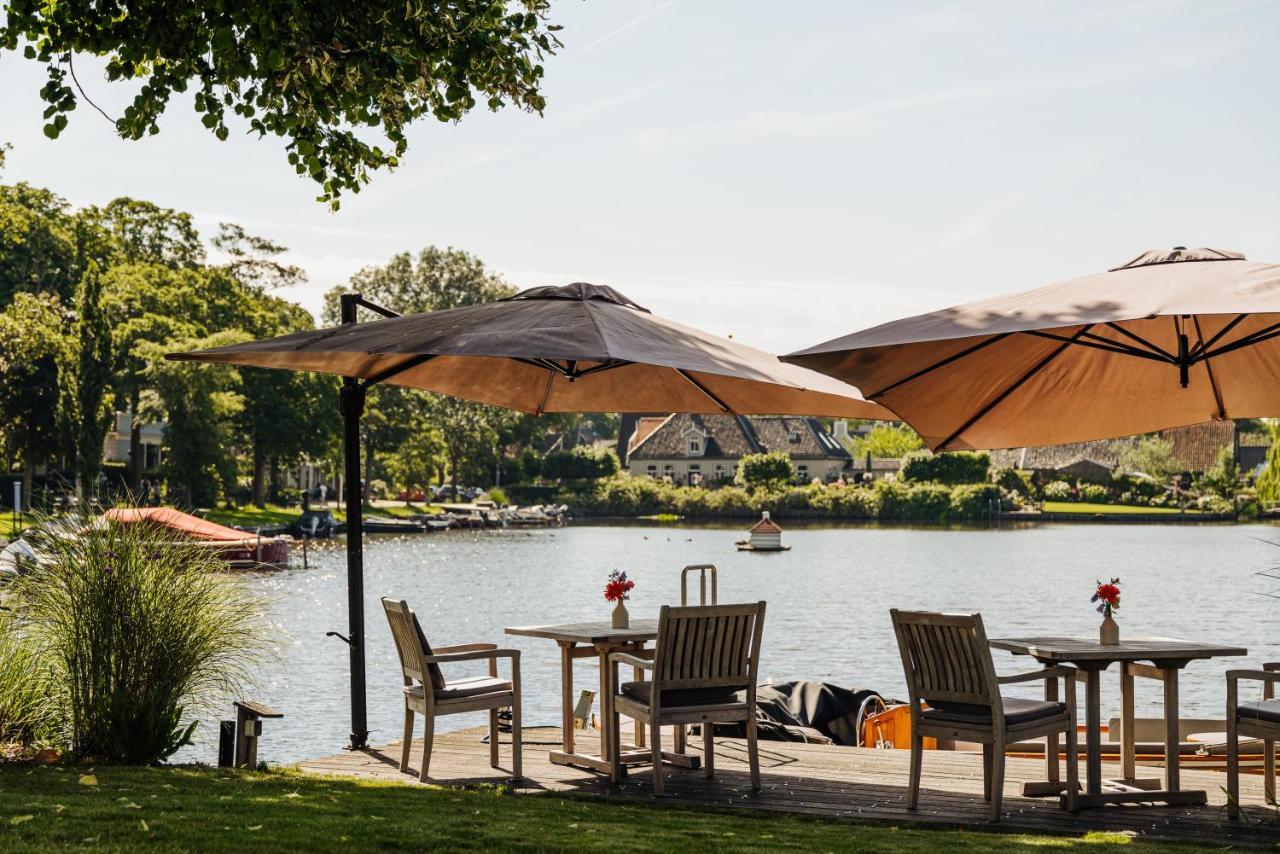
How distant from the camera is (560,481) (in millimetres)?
95438

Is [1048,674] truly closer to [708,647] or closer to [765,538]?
[708,647]

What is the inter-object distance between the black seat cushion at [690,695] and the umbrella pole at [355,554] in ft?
7.32

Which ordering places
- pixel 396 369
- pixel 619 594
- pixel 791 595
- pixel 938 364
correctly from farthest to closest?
1. pixel 791 595
2. pixel 396 369
3. pixel 619 594
4. pixel 938 364

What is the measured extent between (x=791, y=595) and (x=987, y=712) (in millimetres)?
36757

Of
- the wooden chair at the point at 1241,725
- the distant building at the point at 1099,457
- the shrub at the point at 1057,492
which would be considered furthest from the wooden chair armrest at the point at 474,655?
the shrub at the point at 1057,492

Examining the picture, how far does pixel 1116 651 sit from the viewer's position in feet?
22.4

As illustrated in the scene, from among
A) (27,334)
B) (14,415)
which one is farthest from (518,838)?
(14,415)

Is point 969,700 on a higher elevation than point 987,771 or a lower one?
higher

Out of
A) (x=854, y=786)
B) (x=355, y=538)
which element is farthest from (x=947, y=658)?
(x=355, y=538)

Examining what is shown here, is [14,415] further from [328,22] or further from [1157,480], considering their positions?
[1157,480]

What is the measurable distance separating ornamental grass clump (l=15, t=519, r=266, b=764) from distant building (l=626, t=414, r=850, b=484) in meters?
89.5

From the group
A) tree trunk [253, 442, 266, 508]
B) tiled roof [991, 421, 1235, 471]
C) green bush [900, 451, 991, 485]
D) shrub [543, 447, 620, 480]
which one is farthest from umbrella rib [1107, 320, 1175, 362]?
tiled roof [991, 421, 1235, 471]

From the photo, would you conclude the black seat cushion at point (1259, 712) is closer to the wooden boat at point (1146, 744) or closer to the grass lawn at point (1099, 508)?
the wooden boat at point (1146, 744)

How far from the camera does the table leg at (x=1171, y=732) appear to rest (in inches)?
273
